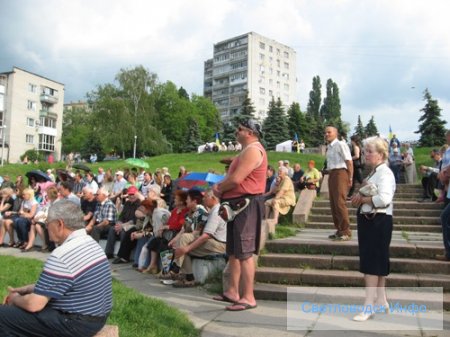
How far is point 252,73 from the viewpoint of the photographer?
9938cm

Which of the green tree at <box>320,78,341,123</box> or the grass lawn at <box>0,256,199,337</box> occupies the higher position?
the green tree at <box>320,78,341,123</box>

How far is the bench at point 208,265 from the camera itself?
261 inches

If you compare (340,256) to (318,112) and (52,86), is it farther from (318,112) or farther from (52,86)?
(318,112)

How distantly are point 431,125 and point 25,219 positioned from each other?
3499cm

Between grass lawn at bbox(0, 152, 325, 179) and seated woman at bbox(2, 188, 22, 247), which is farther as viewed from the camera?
grass lawn at bbox(0, 152, 325, 179)

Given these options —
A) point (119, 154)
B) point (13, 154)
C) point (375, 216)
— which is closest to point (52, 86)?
point (13, 154)

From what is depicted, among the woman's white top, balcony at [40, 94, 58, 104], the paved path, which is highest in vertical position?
balcony at [40, 94, 58, 104]

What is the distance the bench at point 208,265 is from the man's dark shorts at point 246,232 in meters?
1.62

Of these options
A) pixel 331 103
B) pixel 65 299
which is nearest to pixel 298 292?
pixel 65 299

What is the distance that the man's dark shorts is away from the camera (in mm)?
4969

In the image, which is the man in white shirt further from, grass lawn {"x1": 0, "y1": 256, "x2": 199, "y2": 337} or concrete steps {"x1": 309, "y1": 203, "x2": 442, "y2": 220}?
concrete steps {"x1": 309, "y1": 203, "x2": 442, "y2": 220}

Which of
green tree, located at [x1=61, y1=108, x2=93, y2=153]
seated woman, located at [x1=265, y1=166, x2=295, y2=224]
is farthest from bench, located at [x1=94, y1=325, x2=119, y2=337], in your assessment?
green tree, located at [x1=61, y1=108, x2=93, y2=153]

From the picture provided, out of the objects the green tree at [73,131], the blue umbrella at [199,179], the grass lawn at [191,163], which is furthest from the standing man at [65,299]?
the green tree at [73,131]

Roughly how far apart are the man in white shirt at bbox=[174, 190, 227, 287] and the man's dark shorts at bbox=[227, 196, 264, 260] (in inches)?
60.9
